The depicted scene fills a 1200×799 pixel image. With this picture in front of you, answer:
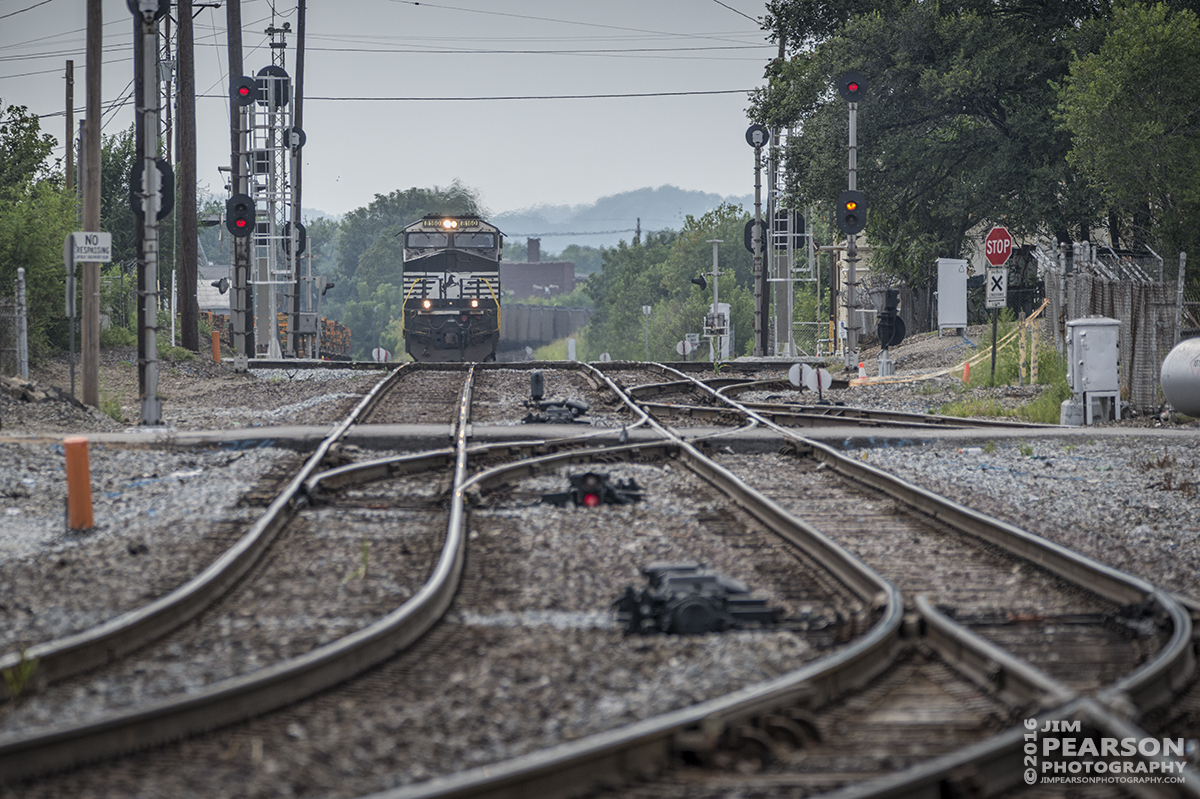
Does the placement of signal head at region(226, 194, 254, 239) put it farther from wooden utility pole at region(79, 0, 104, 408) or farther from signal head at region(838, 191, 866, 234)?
signal head at region(838, 191, 866, 234)

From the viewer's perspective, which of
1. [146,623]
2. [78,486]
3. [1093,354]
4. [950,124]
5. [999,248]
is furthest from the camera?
[950,124]

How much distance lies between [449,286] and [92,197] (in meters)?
16.9

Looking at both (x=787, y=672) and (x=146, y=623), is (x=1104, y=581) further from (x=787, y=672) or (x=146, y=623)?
(x=146, y=623)

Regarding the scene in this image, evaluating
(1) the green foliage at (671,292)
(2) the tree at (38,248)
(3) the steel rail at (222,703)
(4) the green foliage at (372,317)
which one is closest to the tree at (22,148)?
(2) the tree at (38,248)

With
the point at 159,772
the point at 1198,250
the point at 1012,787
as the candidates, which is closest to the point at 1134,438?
the point at 1012,787

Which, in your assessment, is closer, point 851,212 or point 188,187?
point 851,212

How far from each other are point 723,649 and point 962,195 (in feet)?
100

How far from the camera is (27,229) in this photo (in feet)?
82.6

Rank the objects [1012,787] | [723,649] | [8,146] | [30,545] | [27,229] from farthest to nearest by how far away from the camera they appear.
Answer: [8,146], [27,229], [30,545], [723,649], [1012,787]

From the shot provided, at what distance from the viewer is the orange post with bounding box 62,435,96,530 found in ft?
28.0

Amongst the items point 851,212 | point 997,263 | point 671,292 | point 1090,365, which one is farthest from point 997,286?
point 671,292

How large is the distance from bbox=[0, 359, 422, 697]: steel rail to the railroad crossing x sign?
14886 mm

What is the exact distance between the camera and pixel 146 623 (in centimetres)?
549

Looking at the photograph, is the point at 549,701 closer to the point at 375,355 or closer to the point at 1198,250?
the point at 1198,250
